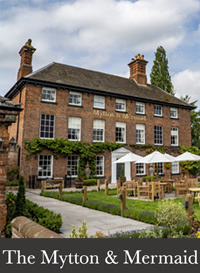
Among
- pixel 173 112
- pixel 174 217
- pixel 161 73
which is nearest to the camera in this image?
pixel 174 217

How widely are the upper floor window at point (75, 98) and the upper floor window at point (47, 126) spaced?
7.50 ft

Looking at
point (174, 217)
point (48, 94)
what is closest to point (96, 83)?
point (48, 94)

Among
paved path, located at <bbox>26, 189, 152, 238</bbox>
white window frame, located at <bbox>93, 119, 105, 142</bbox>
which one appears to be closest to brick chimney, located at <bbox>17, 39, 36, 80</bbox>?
white window frame, located at <bbox>93, 119, 105, 142</bbox>

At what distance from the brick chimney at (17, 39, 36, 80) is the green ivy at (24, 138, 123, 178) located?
6.35 metres

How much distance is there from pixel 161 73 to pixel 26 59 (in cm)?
2428

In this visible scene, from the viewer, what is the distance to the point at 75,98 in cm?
2048

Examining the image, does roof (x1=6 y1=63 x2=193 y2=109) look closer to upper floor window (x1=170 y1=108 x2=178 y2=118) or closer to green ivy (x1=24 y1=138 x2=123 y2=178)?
upper floor window (x1=170 y1=108 x2=178 y2=118)

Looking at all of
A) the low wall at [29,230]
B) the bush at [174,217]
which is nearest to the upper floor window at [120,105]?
the bush at [174,217]

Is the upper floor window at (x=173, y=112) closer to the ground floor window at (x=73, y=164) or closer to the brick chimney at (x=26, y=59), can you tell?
the ground floor window at (x=73, y=164)

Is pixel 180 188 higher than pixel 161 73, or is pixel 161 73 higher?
pixel 161 73

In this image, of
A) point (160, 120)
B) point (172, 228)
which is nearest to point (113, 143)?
point (160, 120)

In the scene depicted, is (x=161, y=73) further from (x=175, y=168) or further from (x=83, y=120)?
(x=83, y=120)

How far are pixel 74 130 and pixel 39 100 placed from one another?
12.5 feet

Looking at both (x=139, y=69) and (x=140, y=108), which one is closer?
(x=140, y=108)
